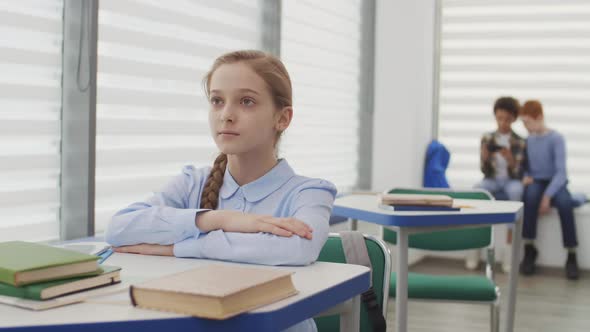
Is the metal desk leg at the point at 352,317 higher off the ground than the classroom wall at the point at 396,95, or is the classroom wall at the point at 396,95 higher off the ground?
the classroom wall at the point at 396,95

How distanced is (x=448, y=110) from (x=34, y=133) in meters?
4.49

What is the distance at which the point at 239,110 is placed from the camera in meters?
1.72

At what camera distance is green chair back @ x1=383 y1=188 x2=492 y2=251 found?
328 centimetres

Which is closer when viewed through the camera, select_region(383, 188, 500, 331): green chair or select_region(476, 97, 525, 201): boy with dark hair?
select_region(383, 188, 500, 331): green chair

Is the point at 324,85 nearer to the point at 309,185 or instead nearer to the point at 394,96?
the point at 394,96

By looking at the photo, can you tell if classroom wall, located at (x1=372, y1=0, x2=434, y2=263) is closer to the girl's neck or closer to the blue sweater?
the blue sweater

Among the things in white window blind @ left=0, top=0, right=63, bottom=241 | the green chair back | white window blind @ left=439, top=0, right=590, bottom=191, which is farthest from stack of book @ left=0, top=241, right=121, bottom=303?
white window blind @ left=439, top=0, right=590, bottom=191

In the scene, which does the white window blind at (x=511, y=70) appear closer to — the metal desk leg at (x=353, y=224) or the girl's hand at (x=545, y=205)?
the girl's hand at (x=545, y=205)

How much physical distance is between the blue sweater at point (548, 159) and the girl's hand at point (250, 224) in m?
4.58

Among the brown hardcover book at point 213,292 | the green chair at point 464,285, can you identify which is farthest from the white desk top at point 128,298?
the green chair at point 464,285

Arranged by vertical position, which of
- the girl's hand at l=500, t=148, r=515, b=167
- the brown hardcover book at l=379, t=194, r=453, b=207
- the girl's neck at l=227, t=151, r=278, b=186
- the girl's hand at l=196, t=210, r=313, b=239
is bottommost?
the brown hardcover book at l=379, t=194, r=453, b=207

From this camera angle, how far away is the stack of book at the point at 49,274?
1172 millimetres

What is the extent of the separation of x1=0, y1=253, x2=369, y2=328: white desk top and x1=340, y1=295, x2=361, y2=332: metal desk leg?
7 cm

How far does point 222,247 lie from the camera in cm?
157
